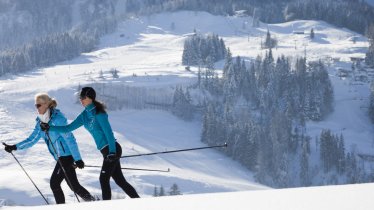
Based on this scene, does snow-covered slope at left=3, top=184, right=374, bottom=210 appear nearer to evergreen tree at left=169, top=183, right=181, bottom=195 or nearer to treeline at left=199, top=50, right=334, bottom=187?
evergreen tree at left=169, top=183, right=181, bottom=195

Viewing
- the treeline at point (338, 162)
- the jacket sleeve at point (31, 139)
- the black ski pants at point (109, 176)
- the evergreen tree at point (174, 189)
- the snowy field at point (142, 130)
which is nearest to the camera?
the black ski pants at point (109, 176)

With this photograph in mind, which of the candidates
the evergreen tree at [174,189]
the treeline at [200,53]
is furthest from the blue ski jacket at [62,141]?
the treeline at [200,53]

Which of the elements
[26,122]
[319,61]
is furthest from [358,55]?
[26,122]

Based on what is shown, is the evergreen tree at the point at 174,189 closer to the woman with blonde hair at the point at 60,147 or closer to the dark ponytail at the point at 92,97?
the woman with blonde hair at the point at 60,147

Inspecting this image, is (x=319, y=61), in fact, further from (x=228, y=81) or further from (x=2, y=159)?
(x=2, y=159)

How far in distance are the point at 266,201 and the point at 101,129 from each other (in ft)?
12.4

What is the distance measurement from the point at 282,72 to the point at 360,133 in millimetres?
37670

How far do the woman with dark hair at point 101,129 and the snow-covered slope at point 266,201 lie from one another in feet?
7.29

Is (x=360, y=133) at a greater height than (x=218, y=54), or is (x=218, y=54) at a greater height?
(x=218, y=54)

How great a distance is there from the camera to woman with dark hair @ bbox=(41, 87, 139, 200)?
8812 mm

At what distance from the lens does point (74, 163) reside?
9281 mm

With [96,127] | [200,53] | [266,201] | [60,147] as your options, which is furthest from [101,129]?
[200,53]

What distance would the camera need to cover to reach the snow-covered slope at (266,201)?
5.50 meters

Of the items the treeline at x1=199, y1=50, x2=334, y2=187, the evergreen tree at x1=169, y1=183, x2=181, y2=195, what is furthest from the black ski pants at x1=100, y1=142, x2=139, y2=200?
the treeline at x1=199, y1=50, x2=334, y2=187
